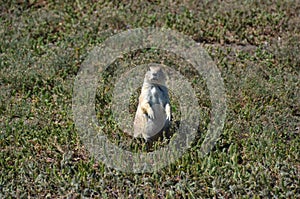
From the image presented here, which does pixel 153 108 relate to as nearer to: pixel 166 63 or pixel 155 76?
pixel 155 76

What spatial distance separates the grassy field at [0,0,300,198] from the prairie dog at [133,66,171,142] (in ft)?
1.36

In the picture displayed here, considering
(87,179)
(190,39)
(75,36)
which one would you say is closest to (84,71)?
(75,36)

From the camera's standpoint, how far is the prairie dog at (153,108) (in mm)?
5926

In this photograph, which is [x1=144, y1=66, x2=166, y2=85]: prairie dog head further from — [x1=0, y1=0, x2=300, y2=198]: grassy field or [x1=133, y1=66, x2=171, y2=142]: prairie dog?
[x1=0, y1=0, x2=300, y2=198]: grassy field

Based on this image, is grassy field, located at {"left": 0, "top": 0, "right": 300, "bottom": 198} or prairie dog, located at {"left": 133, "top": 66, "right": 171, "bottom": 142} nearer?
grassy field, located at {"left": 0, "top": 0, "right": 300, "bottom": 198}

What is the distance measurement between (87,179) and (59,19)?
417 cm

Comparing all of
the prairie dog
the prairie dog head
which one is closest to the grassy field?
the prairie dog

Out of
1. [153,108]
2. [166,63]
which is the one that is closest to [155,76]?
[153,108]

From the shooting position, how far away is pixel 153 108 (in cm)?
591

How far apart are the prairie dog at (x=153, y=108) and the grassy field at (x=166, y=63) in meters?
0.42

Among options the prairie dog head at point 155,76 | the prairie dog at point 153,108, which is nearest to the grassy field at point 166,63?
the prairie dog at point 153,108

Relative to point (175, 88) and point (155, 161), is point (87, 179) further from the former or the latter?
point (175, 88)

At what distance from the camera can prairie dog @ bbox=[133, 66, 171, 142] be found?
19.4 feet

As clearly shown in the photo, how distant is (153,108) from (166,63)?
2.17 metres
